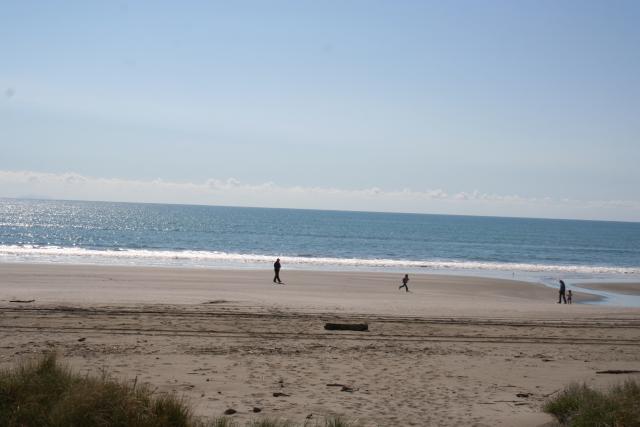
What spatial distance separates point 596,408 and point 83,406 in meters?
6.64

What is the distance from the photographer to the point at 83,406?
6871 mm

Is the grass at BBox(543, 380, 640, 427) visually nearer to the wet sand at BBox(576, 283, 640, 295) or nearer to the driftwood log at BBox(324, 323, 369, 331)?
the driftwood log at BBox(324, 323, 369, 331)

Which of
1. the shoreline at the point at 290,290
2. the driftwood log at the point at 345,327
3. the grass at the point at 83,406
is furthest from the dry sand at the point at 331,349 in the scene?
the grass at the point at 83,406

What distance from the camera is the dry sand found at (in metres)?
9.61

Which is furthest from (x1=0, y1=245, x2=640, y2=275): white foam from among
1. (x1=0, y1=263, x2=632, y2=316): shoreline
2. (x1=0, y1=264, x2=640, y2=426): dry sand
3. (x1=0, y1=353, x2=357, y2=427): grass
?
(x1=0, y1=353, x2=357, y2=427): grass

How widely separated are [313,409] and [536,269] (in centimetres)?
4766

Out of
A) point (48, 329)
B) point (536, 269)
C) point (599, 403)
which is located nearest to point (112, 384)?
point (599, 403)

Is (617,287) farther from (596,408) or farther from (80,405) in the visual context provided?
(80,405)

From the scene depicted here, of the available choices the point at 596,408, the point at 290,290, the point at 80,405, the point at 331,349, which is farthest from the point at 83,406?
the point at 290,290

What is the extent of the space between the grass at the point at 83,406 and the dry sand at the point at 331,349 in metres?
1.45

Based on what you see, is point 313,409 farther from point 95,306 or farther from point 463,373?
point 95,306

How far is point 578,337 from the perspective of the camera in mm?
16312

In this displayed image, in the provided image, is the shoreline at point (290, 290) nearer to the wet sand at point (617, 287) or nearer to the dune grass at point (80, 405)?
the wet sand at point (617, 287)

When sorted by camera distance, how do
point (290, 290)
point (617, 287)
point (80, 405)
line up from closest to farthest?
point (80, 405) < point (290, 290) < point (617, 287)
